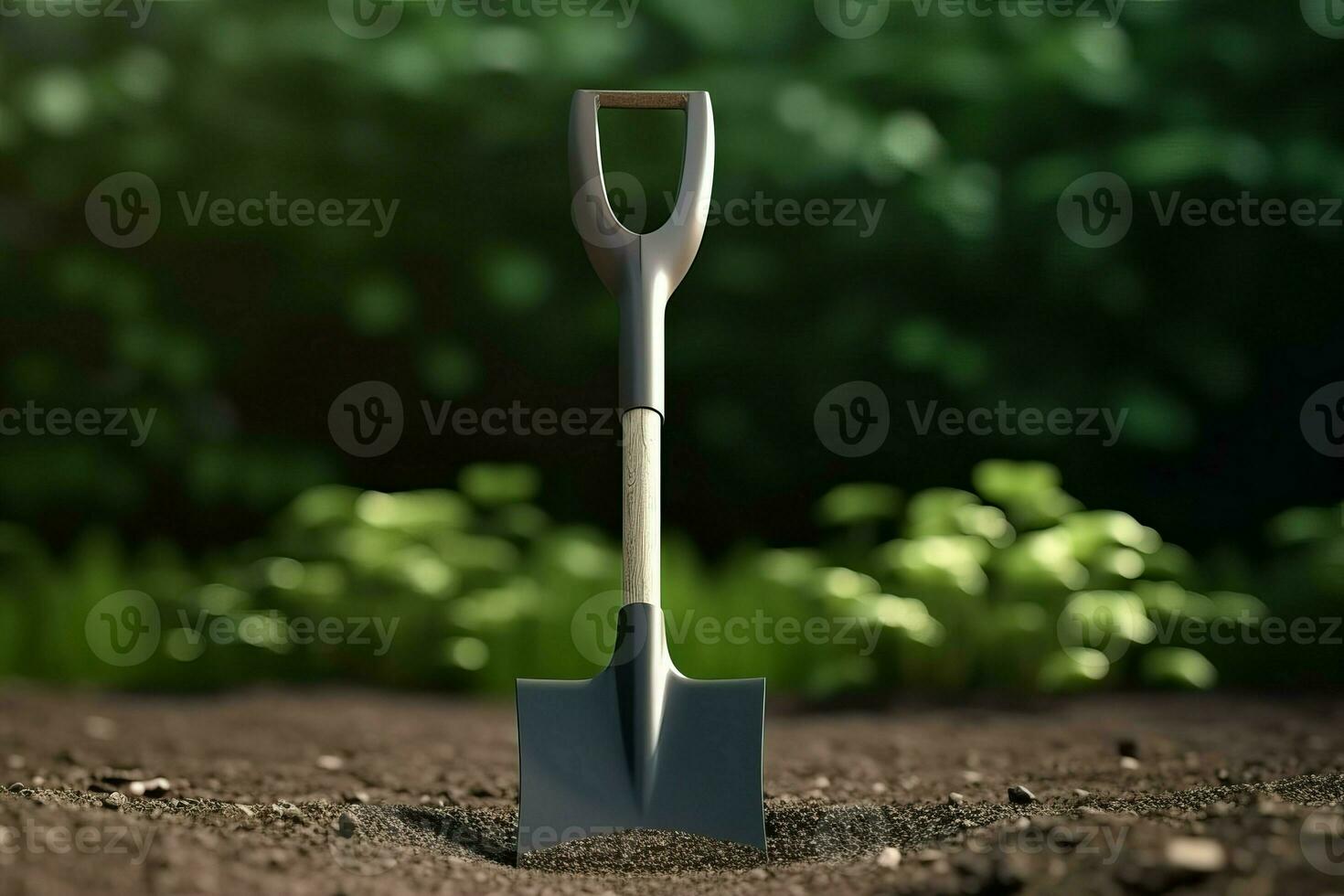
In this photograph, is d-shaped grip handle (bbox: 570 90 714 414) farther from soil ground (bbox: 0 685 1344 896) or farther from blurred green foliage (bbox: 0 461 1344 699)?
blurred green foliage (bbox: 0 461 1344 699)

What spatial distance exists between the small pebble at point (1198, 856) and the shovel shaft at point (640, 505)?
0.82 m

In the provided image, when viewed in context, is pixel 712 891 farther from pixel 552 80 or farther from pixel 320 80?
pixel 320 80

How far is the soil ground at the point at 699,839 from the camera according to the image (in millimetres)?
1170

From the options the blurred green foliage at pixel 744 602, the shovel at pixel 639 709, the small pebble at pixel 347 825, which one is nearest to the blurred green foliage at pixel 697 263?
the blurred green foliage at pixel 744 602

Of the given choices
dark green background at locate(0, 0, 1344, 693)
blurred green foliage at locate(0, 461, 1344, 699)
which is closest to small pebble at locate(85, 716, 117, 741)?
blurred green foliage at locate(0, 461, 1344, 699)

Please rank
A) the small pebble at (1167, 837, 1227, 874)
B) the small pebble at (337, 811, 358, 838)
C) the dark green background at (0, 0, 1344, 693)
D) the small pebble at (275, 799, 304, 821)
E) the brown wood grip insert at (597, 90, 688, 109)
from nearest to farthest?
1. the small pebble at (1167, 837, 1227, 874)
2. the small pebble at (337, 811, 358, 838)
3. the small pebble at (275, 799, 304, 821)
4. the brown wood grip insert at (597, 90, 688, 109)
5. the dark green background at (0, 0, 1344, 693)

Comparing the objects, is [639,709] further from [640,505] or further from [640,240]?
[640,240]

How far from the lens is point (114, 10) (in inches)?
134

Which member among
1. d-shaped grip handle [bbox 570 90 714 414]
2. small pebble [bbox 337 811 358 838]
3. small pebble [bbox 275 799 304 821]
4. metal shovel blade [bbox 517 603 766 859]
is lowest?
small pebble [bbox 275 799 304 821]

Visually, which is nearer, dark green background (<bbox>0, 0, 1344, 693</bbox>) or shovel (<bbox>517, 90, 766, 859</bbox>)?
shovel (<bbox>517, 90, 766, 859</bbox>)

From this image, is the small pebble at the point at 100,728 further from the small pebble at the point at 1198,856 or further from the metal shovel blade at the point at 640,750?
the small pebble at the point at 1198,856

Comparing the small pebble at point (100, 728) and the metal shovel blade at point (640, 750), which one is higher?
the metal shovel blade at point (640, 750)

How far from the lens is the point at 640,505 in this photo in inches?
67.4

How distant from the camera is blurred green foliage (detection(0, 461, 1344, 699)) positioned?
9.38ft
